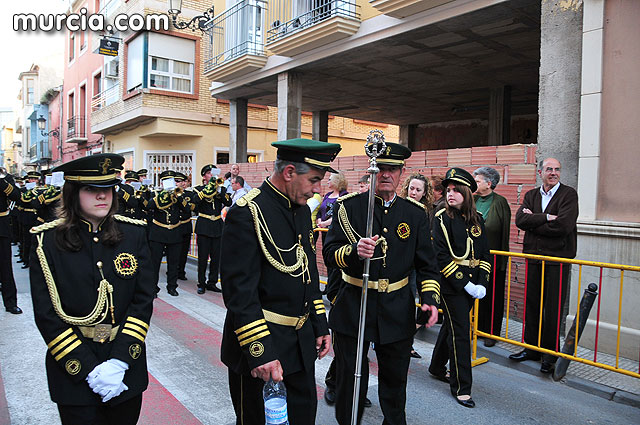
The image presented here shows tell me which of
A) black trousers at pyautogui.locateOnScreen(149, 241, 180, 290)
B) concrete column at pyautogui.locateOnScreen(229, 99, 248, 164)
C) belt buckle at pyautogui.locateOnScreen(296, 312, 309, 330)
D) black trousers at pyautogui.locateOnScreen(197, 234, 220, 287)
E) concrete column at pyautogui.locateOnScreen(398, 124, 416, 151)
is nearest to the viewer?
belt buckle at pyautogui.locateOnScreen(296, 312, 309, 330)

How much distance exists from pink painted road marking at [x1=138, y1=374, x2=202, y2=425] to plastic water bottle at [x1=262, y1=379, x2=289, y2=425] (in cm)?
167

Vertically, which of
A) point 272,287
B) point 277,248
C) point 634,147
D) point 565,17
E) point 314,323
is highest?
point 565,17

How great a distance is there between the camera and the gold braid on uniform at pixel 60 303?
2383 mm

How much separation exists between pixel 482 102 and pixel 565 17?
9917mm

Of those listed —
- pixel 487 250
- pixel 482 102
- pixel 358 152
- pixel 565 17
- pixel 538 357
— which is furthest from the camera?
pixel 358 152

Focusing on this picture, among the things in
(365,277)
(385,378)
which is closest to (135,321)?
(365,277)

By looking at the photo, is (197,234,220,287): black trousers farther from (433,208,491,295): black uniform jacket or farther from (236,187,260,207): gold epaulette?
(236,187,260,207): gold epaulette

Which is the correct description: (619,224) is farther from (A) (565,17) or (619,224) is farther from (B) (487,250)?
(A) (565,17)

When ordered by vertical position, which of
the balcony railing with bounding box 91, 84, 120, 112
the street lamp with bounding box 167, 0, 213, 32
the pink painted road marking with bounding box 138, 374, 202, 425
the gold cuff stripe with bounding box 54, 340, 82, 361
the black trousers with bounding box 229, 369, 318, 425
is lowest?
the pink painted road marking with bounding box 138, 374, 202, 425

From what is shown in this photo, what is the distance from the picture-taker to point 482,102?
16266 mm

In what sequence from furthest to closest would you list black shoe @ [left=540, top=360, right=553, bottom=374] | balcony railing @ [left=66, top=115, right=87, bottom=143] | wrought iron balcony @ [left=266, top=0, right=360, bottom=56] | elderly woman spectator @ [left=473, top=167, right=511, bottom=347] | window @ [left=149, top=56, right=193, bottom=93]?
balcony railing @ [left=66, top=115, right=87, bottom=143] → window @ [left=149, top=56, right=193, bottom=93] → wrought iron balcony @ [left=266, top=0, right=360, bottom=56] → elderly woman spectator @ [left=473, top=167, right=511, bottom=347] → black shoe @ [left=540, top=360, right=553, bottom=374]

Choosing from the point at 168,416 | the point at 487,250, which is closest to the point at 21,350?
the point at 168,416

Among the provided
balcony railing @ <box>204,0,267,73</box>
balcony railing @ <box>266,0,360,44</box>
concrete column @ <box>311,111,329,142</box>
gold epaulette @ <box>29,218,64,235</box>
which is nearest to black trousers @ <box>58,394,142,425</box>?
gold epaulette @ <box>29,218,64,235</box>

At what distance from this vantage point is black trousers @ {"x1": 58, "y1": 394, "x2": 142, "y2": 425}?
7.77 feet
